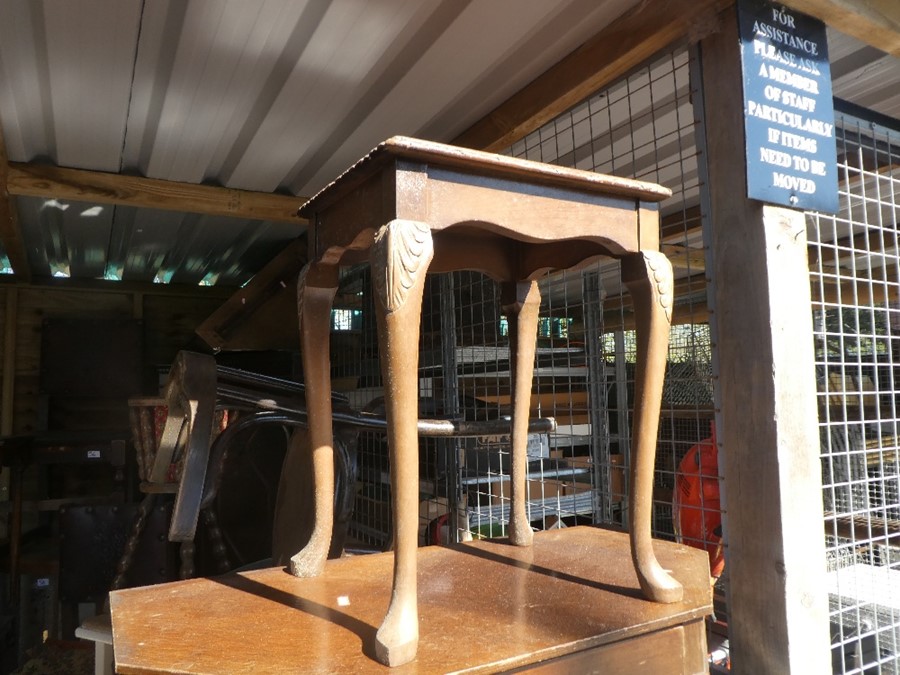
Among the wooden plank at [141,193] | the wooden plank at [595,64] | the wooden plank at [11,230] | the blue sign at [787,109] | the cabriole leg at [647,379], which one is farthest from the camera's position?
the wooden plank at [141,193]

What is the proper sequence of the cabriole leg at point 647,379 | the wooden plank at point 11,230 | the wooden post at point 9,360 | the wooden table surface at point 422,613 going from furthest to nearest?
the wooden post at point 9,360 < the wooden plank at point 11,230 < the cabriole leg at point 647,379 < the wooden table surface at point 422,613

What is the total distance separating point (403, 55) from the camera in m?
1.89

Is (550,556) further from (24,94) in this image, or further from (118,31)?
(24,94)

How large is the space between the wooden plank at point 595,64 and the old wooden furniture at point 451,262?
711mm

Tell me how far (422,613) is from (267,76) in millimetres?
1759

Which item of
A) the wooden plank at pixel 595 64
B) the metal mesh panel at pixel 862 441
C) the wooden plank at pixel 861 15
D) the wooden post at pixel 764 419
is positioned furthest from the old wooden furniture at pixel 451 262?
the wooden plank at pixel 861 15

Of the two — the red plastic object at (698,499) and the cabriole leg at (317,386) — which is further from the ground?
the cabriole leg at (317,386)

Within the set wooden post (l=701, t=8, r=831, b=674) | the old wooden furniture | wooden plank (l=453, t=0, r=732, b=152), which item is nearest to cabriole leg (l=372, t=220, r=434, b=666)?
the old wooden furniture

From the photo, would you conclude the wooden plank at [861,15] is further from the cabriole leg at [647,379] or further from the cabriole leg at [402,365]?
the cabriole leg at [402,365]

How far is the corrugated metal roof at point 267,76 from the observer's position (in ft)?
5.50

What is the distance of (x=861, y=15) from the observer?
57.0 inches

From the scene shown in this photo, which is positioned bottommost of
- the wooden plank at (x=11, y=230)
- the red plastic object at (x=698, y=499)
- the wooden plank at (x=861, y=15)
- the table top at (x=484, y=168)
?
the red plastic object at (x=698, y=499)

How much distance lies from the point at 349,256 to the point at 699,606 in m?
0.74

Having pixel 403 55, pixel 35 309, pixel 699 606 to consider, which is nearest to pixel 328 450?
pixel 699 606
